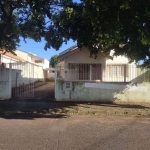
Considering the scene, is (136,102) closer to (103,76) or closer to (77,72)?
(103,76)

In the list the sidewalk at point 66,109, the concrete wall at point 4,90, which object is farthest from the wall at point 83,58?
the sidewalk at point 66,109

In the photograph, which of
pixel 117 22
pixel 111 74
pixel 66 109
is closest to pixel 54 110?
pixel 66 109

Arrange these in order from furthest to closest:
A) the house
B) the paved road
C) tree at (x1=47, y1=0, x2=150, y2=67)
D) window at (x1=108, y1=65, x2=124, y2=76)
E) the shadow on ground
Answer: the house
window at (x1=108, y1=65, x2=124, y2=76)
the shadow on ground
tree at (x1=47, y1=0, x2=150, y2=67)
the paved road

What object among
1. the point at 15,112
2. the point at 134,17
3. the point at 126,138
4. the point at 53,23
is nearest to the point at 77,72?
the point at 53,23

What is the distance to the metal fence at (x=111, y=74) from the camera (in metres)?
12.9

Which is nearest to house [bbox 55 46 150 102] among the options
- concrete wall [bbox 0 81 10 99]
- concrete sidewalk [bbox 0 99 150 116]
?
concrete sidewalk [bbox 0 99 150 116]

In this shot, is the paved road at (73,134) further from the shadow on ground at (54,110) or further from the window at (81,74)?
the window at (81,74)

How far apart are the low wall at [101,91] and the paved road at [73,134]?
436 cm

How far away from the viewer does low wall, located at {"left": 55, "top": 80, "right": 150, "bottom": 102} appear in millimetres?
12953

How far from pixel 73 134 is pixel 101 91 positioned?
676 centimetres

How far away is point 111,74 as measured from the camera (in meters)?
13.0

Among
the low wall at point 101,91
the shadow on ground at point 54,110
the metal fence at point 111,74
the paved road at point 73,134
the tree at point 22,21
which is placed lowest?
the paved road at point 73,134

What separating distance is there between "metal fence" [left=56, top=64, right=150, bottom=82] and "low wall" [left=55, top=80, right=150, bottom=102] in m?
0.29

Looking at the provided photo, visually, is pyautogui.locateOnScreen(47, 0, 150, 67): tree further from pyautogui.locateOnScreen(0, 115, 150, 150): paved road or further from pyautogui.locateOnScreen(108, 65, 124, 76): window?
pyautogui.locateOnScreen(0, 115, 150, 150): paved road
